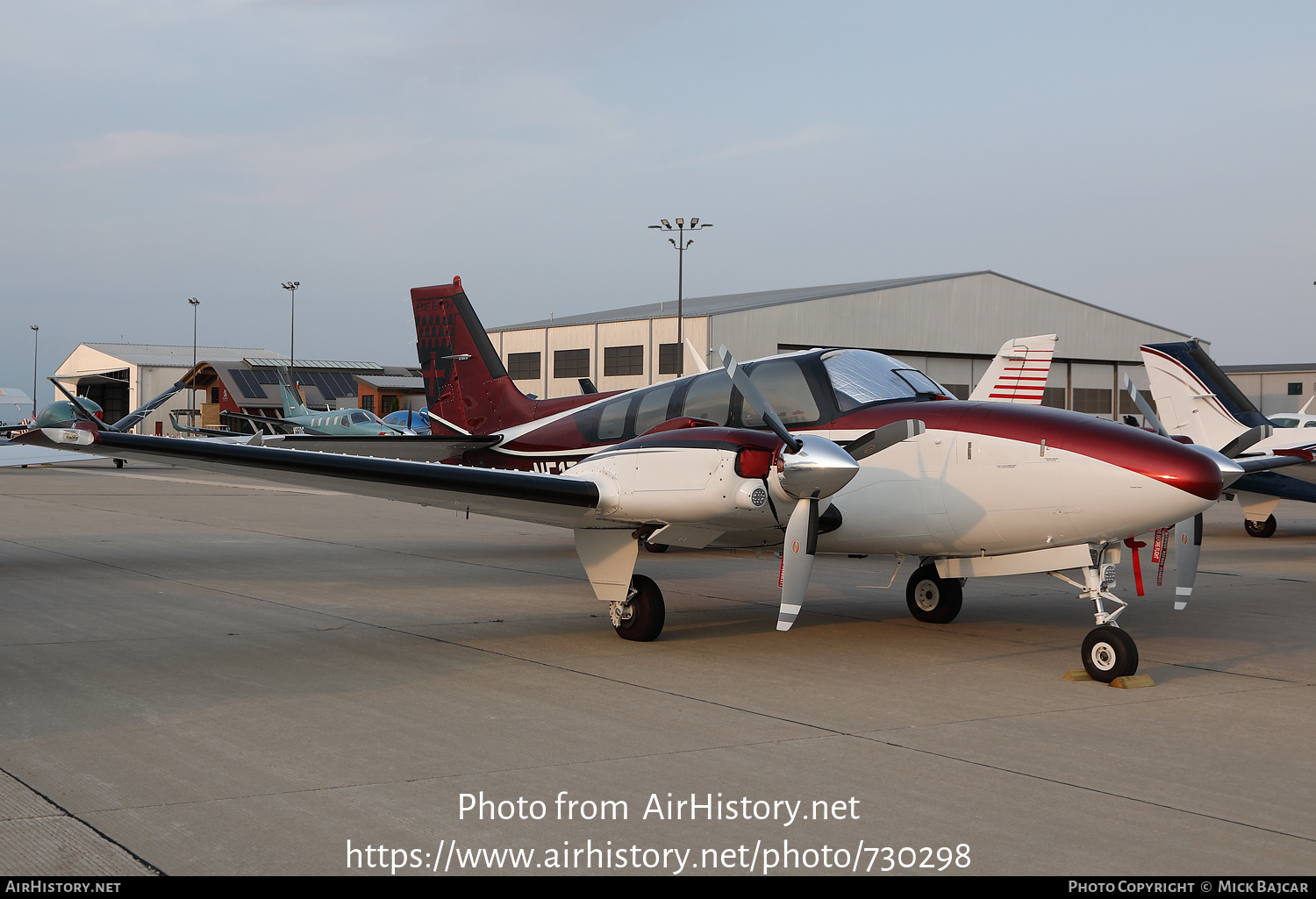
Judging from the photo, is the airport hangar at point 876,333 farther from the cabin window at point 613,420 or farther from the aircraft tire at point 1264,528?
the cabin window at point 613,420

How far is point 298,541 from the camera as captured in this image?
1700 centimetres

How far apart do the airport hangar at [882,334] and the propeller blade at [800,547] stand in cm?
4011

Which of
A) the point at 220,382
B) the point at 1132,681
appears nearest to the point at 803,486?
the point at 1132,681

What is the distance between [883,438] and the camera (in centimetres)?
789

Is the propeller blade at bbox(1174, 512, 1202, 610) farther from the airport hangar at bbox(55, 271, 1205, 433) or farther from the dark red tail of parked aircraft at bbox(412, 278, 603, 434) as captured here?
the airport hangar at bbox(55, 271, 1205, 433)

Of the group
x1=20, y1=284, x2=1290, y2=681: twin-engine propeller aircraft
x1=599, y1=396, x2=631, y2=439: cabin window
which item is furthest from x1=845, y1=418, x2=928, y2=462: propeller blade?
x1=599, y1=396, x2=631, y2=439: cabin window

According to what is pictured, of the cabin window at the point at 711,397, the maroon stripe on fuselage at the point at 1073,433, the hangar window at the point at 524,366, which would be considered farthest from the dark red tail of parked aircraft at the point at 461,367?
the hangar window at the point at 524,366

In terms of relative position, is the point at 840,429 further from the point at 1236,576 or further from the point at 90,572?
the point at 90,572

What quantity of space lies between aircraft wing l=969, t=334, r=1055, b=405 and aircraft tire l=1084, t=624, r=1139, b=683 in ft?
46.5

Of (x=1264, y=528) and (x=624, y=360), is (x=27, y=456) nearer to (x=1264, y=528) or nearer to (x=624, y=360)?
(x=1264, y=528)

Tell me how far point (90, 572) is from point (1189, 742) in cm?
1158

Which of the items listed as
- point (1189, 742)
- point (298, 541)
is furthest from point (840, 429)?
point (298, 541)

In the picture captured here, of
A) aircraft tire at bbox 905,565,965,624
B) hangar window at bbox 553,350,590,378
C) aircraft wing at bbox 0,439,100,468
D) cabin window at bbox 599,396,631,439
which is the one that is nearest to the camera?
aircraft tire at bbox 905,565,965,624

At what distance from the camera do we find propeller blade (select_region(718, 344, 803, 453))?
779 cm
